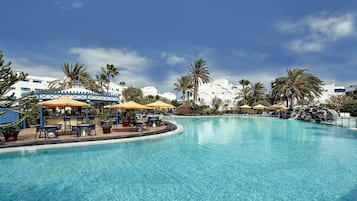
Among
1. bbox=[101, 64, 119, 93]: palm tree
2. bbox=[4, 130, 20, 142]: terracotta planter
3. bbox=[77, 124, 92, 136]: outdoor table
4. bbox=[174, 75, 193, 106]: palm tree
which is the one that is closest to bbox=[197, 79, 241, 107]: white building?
bbox=[174, 75, 193, 106]: palm tree

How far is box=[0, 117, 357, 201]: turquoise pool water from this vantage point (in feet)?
15.4

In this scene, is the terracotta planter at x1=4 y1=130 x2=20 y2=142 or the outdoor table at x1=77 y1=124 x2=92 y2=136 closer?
the terracotta planter at x1=4 y1=130 x2=20 y2=142

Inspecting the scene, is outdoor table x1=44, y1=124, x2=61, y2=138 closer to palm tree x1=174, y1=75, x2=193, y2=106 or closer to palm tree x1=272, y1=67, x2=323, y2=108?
palm tree x1=174, y1=75, x2=193, y2=106

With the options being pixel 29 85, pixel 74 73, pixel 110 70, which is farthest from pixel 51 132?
pixel 29 85

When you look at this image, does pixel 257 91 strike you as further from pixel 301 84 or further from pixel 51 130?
pixel 51 130

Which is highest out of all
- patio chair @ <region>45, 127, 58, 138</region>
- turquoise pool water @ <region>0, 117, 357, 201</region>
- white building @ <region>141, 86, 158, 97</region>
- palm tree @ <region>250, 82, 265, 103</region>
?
white building @ <region>141, 86, 158, 97</region>

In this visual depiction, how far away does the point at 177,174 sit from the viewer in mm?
6051

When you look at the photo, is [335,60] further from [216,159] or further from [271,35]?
[216,159]

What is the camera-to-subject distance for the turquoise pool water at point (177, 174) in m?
4.69

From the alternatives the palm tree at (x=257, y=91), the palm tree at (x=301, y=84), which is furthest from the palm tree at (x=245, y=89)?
the palm tree at (x=301, y=84)

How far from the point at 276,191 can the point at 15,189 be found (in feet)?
23.2

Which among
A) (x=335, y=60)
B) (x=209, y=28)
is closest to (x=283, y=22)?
(x=209, y=28)

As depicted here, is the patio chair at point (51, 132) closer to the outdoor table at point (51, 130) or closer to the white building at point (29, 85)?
the outdoor table at point (51, 130)

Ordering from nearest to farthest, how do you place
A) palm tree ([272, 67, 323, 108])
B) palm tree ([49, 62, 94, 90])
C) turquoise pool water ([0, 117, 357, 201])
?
1. turquoise pool water ([0, 117, 357, 201])
2. palm tree ([49, 62, 94, 90])
3. palm tree ([272, 67, 323, 108])
